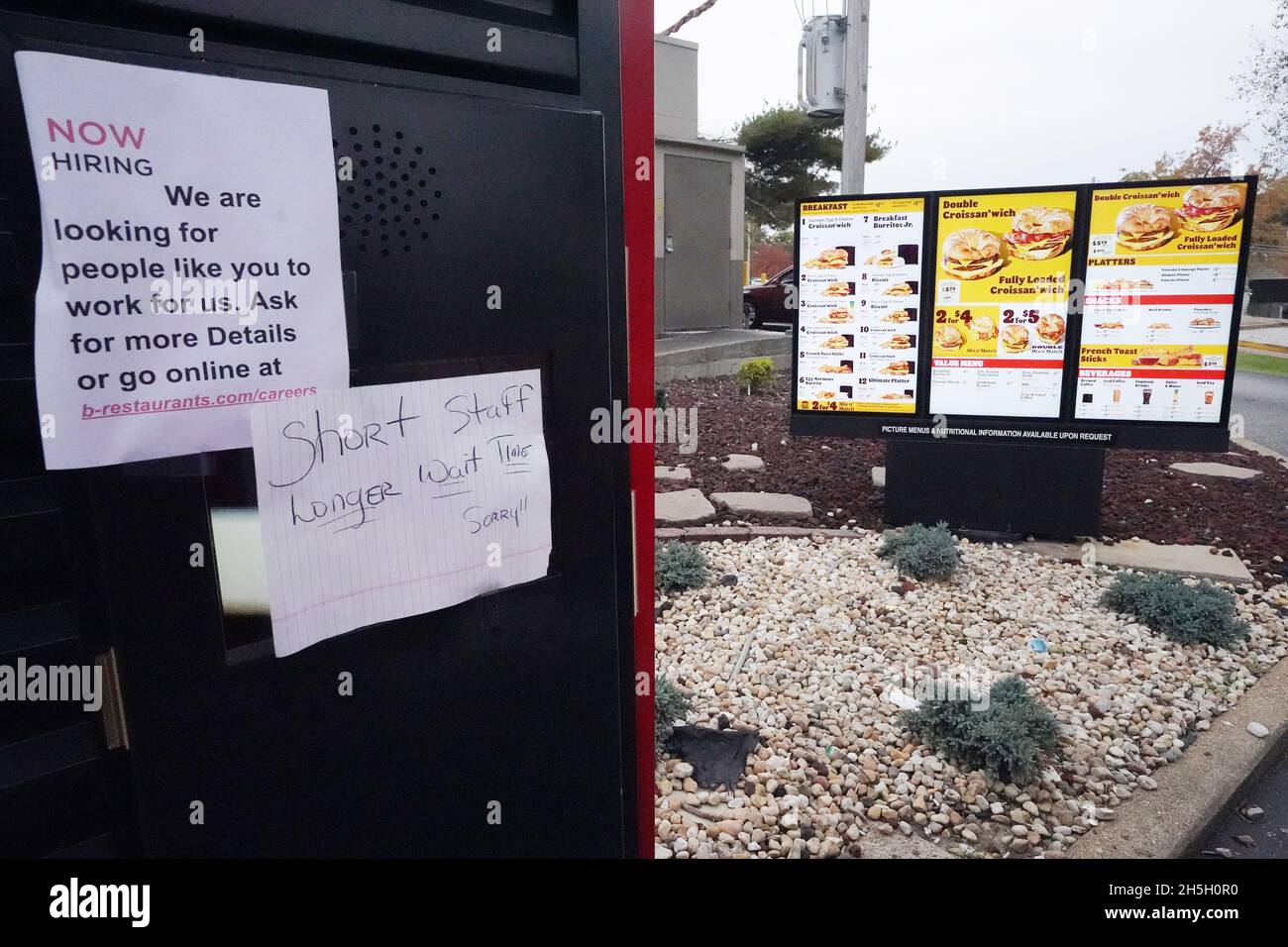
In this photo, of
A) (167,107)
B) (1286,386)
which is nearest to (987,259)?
(167,107)

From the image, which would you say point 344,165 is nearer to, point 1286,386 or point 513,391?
point 513,391

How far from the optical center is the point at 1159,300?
17.0 ft

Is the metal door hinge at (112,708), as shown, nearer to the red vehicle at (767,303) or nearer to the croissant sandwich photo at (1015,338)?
the croissant sandwich photo at (1015,338)

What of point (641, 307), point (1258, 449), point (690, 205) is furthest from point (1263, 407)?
point (641, 307)

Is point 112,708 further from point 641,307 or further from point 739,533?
point 739,533

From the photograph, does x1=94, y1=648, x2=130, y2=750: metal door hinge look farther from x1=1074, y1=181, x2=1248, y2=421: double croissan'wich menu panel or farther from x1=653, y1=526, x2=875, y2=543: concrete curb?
x1=1074, y1=181, x2=1248, y2=421: double croissan'wich menu panel

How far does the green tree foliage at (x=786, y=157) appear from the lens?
105 feet

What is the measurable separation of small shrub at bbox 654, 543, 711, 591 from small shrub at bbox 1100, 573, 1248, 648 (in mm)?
2115

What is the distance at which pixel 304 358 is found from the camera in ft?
3.76

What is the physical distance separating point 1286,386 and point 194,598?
61.4ft

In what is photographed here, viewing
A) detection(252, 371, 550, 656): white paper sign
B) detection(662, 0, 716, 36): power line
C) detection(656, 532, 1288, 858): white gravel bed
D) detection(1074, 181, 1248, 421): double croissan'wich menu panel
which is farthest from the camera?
detection(662, 0, 716, 36): power line

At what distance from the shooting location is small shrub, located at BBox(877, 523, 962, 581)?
4.86 meters

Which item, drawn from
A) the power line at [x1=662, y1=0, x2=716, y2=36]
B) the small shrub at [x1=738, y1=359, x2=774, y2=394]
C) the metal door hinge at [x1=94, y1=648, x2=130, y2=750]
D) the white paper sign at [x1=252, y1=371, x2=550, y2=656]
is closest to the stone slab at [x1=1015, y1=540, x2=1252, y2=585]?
the white paper sign at [x1=252, y1=371, x2=550, y2=656]

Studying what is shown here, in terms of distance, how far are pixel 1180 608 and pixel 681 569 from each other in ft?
7.99
